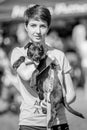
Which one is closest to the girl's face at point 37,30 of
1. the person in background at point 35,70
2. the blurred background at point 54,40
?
the person in background at point 35,70

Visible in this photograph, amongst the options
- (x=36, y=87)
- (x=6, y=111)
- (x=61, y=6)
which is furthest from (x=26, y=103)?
(x=61, y=6)

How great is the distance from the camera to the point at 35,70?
446 cm

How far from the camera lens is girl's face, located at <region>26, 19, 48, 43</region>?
468 centimetres

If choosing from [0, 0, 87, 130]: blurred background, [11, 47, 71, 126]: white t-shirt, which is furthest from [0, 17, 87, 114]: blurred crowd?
[11, 47, 71, 126]: white t-shirt

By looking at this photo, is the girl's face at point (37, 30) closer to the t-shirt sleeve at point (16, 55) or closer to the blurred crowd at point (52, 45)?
the t-shirt sleeve at point (16, 55)

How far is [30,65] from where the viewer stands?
4488mm

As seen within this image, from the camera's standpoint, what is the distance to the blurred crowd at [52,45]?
1285 centimetres

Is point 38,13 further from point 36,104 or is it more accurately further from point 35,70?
point 36,104

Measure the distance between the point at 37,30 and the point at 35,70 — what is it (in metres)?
0.38

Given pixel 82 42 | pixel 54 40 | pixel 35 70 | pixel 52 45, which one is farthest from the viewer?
pixel 82 42

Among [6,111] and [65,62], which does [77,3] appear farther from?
[65,62]

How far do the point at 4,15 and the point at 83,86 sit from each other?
302 cm

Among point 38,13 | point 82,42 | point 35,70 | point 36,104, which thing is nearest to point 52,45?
point 82,42

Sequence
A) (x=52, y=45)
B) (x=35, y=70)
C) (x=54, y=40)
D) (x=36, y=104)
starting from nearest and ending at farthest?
1. (x=35, y=70)
2. (x=36, y=104)
3. (x=52, y=45)
4. (x=54, y=40)
